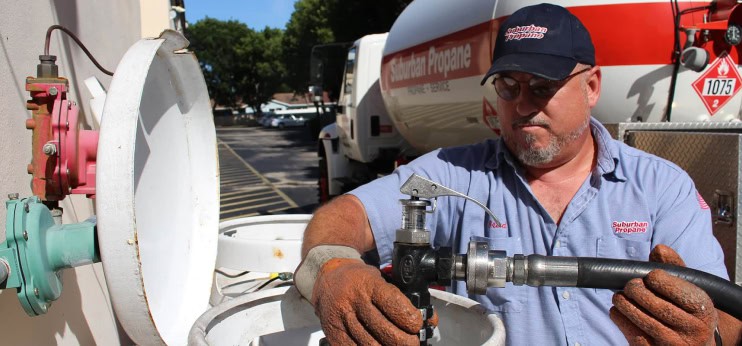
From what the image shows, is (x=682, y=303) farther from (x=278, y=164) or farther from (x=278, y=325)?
(x=278, y=164)

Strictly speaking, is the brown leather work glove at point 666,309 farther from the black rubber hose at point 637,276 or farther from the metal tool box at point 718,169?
the metal tool box at point 718,169

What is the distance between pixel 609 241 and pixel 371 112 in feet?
21.0

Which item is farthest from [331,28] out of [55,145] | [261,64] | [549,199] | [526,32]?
[261,64]

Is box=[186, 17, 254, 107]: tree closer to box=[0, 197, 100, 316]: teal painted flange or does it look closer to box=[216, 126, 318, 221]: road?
box=[216, 126, 318, 221]: road

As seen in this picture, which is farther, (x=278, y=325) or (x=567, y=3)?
(x=567, y=3)

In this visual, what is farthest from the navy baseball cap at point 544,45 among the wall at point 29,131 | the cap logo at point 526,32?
the wall at point 29,131

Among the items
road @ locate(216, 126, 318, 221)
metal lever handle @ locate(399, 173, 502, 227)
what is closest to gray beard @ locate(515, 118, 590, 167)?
metal lever handle @ locate(399, 173, 502, 227)

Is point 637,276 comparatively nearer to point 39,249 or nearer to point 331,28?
point 39,249

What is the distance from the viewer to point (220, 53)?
65.9 metres

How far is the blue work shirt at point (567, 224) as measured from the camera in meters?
1.85

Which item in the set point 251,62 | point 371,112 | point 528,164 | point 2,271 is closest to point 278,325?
point 2,271

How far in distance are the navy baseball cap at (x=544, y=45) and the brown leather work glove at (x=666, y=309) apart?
2.75ft

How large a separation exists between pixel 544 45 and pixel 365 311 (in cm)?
115

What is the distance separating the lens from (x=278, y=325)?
1.70 m
